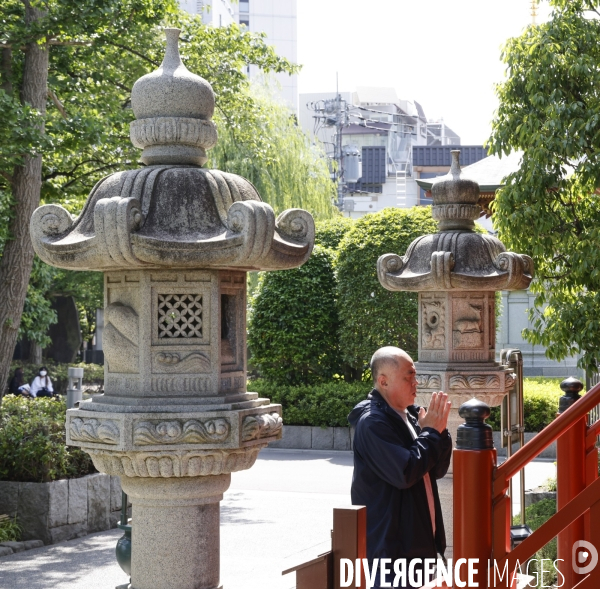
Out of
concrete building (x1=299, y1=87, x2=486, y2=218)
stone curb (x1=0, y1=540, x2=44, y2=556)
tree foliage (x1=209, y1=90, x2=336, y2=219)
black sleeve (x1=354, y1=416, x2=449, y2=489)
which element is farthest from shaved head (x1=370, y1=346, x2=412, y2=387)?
concrete building (x1=299, y1=87, x2=486, y2=218)

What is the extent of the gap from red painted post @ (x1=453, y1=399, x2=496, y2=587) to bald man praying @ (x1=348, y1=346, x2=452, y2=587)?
583 mm

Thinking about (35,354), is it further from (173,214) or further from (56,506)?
(173,214)

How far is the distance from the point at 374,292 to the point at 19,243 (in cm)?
751

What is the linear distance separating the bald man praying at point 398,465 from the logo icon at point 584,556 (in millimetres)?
619

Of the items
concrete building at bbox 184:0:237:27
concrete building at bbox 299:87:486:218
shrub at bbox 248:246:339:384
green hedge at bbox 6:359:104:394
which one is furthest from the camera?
concrete building at bbox 184:0:237:27

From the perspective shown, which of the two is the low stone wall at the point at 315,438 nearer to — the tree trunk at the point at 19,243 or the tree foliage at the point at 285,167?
the tree trunk at the point at 19,243

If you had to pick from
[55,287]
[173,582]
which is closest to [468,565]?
[173,582]

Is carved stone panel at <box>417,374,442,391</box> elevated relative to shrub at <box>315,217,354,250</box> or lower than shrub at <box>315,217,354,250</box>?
lower

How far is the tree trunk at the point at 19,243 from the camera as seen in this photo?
1067 cm

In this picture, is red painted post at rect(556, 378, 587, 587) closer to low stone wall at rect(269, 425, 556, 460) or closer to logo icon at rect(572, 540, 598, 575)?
logo icon at rect(572, 540, 598, 575)

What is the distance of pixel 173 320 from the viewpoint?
14.9 feet

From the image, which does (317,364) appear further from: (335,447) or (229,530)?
(229,530)

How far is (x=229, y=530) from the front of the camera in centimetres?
970

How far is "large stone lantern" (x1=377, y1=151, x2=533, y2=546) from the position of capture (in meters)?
7.59
